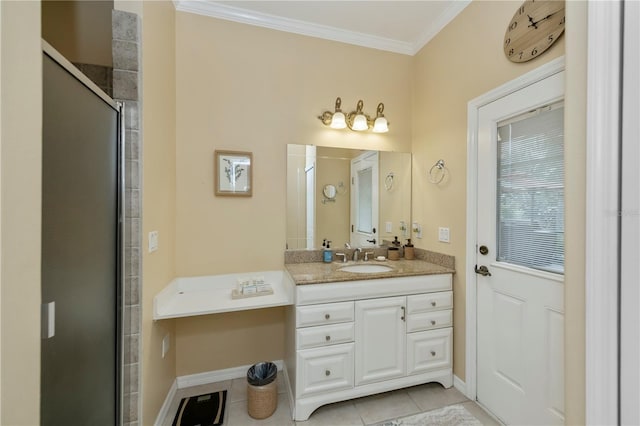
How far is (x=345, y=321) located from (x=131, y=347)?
1.20 meters

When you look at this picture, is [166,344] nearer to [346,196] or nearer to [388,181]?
[346,196]

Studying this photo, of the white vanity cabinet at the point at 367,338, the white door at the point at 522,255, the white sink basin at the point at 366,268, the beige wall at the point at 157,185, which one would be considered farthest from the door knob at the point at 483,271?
the beige wall at the point at 157,185

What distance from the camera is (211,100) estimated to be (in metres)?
1.98

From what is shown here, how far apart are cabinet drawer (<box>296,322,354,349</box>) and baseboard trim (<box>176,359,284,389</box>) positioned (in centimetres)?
82

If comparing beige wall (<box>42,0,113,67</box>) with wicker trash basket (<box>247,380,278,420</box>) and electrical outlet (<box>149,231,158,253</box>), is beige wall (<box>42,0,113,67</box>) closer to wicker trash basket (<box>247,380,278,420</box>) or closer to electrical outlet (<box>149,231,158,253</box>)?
electrical outlet (<box>149,231,158,253</box>)

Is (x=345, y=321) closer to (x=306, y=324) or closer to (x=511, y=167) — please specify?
(x=306, y=324)

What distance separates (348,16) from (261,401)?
113 inches

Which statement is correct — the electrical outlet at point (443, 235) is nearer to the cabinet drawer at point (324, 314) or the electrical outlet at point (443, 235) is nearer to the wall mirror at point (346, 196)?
the wall mirror at point (346, 196)

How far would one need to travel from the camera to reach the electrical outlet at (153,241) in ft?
4.78

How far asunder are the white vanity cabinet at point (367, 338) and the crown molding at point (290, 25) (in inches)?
80.2

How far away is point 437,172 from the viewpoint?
84.0 inches

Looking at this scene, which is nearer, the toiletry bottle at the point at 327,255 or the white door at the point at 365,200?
the toiletry bottle at the point at 327,255
